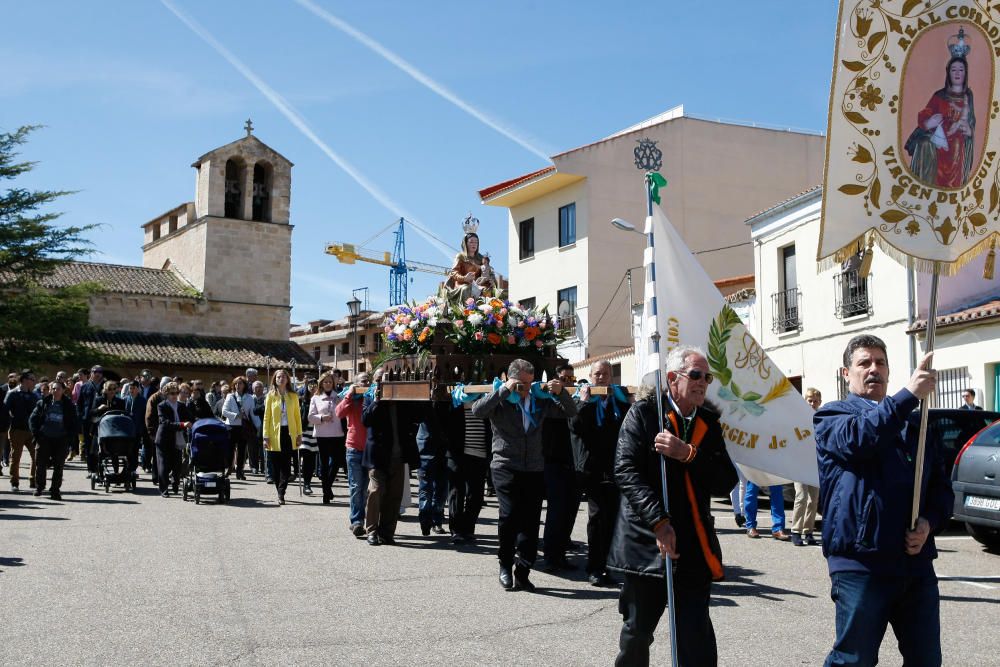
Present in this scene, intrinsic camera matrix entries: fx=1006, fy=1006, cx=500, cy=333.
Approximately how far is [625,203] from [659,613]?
33177 mm

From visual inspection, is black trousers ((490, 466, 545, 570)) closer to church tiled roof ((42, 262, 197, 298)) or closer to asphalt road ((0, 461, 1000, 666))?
asphalt road ((0, 461, 1000, 666))

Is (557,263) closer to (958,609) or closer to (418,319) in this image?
(418,319)

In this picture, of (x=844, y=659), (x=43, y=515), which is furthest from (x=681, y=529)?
(x=43, y=515)

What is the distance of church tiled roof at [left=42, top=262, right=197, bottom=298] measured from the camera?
5150 centimetres

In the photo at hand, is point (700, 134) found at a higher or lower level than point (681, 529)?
higher

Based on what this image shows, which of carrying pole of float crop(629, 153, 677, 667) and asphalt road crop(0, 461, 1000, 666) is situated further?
asphalt road crop(0, 461, 1000, 666)

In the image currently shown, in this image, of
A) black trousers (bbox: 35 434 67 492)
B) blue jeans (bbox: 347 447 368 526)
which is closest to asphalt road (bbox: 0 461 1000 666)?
blue jeans (bbox: 347 447 368 526)

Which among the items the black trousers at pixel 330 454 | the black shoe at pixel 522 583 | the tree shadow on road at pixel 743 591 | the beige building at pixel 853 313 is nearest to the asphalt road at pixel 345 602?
the tree shadow on road at pixel 743 591

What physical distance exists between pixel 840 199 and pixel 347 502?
11.7 meters

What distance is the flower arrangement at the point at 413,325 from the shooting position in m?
11.5

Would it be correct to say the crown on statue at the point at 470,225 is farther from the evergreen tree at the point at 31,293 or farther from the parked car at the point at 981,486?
the evergreen tree at the point at 31,293

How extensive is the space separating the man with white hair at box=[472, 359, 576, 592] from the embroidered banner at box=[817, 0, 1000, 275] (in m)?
3.99

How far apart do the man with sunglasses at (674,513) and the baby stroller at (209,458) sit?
421 inches

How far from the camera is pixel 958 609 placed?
25.6 feet
